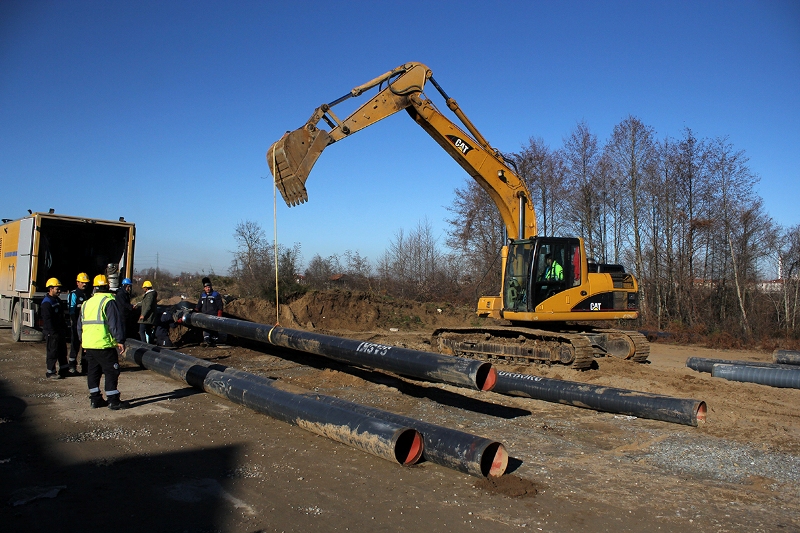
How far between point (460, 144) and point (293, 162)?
3.87m

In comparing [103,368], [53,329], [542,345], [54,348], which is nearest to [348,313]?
[542,345]

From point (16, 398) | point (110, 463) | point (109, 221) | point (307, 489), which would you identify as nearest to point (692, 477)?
point (307, 489)

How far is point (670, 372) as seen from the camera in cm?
1228

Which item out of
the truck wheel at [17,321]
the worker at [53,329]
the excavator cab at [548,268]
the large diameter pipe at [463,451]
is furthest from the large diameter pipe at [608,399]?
the truck wheel at [17,321]

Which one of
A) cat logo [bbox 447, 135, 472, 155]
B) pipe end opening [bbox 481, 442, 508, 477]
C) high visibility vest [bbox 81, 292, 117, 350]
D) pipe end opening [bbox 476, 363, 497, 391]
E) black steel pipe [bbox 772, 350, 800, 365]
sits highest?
cat logo [bbox 447, 135, 472, 155]

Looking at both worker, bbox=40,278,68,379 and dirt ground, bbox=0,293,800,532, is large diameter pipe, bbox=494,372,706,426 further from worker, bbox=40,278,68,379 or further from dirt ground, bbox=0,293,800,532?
worker, bbox=40,278,68,379

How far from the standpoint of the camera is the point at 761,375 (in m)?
11.2

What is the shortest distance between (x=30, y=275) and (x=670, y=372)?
14659 millimetres

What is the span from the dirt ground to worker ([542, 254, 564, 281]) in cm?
333

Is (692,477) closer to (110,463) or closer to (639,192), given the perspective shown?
(110,463)

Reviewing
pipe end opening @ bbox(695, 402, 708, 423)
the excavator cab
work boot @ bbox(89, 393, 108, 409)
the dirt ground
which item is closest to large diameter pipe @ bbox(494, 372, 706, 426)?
pipe end opening @ bbox(695, 402, 708, 423)

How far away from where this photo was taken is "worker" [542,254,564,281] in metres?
12.2

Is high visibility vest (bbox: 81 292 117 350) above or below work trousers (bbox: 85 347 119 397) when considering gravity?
above

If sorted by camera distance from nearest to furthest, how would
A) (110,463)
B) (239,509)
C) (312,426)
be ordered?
(239,509) < (110,463) < (312,426)
